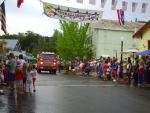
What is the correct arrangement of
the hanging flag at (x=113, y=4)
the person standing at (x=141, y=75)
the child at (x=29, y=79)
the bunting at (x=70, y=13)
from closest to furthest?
the child at (x=29, y=79) → the person standing at (x=141, y=75) → the hanging flag at (x=113, y=4) → the bunting at (x=70, y=13)

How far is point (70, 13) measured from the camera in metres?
37.3

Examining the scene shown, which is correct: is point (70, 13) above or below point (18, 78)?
above

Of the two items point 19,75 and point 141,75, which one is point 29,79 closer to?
point 19,75

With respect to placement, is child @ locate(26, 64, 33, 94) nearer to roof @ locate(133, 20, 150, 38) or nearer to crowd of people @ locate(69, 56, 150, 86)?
crowd of people @ locate(69, 56, 150, 86)

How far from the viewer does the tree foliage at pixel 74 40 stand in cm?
8175

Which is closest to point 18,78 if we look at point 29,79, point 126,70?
point 29,79

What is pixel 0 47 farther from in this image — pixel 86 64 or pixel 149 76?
pixel 86 64

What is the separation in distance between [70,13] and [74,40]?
4482cm

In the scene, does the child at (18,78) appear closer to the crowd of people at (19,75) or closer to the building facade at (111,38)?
the crowd of people at (19,75)

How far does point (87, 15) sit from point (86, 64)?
44.1 feet

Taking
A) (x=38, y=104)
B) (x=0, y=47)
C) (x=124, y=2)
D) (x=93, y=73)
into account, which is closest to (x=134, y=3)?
(x=124, y=2)

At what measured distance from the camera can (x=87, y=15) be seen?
38562 mm

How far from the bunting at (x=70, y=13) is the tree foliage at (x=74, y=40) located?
136 ft

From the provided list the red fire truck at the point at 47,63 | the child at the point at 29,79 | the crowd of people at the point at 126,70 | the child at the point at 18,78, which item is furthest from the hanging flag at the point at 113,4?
the red fire truck at the point at 47,63
